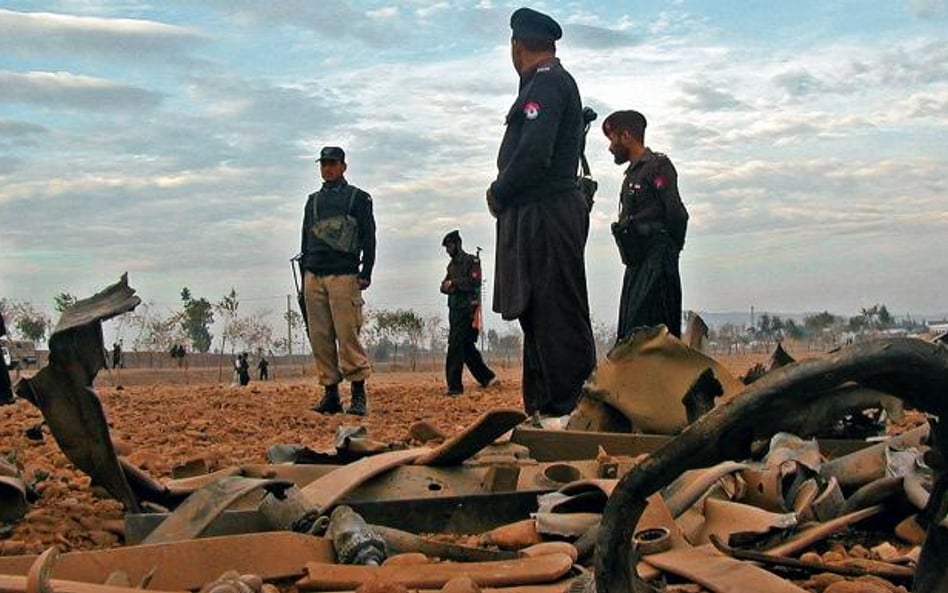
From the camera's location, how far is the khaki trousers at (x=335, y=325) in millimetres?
8312

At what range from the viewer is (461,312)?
1313 centimetres

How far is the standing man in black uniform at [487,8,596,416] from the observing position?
5.55 m

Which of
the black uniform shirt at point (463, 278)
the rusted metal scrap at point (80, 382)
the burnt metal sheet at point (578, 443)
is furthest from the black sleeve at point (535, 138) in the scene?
the black uniform shirt at point (463, 278)

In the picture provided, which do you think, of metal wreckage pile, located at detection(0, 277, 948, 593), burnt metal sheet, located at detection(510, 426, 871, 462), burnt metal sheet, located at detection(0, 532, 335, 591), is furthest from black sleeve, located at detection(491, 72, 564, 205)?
burnt metal sheet, located at detection(0, 532, 335, 591)

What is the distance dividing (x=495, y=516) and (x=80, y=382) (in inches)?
42.1

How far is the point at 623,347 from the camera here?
13.7 feet

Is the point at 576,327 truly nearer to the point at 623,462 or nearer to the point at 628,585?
the point at 623,462

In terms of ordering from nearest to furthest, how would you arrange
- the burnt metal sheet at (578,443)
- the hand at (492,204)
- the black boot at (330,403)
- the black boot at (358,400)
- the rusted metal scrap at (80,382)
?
1. the rusted metal scrap at (80,382)
2. the burnt metal sheet at (578,443)
3. the hand at (492,204)
4. the black boot at (358,400)
5. the black boot at (330,403)

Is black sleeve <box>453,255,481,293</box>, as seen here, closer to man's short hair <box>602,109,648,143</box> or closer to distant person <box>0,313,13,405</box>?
man's short hair <box>602,109,648,143</box>

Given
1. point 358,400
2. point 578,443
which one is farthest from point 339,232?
point 578,443

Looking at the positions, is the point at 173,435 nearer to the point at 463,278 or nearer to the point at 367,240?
the point at 367,240

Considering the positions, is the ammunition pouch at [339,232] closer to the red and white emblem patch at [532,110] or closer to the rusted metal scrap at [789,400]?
the red and white emblem patch at [532,110]

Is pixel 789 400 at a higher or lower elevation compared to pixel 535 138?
lower

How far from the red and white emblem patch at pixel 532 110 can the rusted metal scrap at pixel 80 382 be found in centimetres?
325
